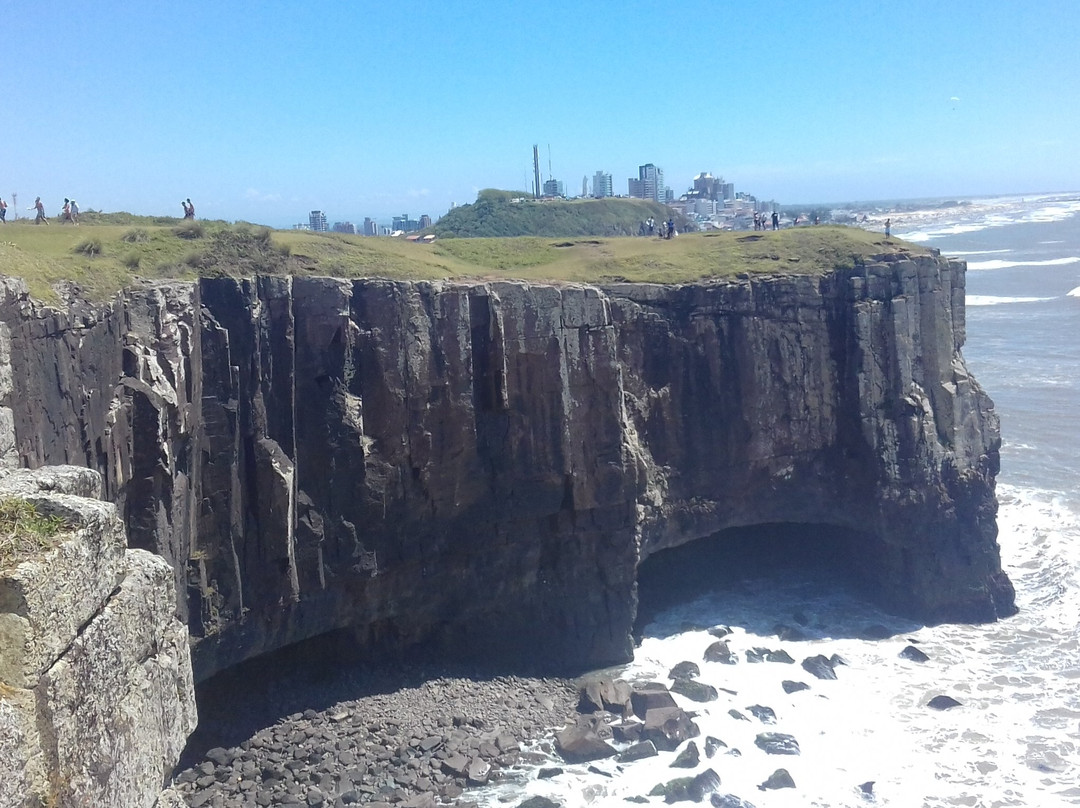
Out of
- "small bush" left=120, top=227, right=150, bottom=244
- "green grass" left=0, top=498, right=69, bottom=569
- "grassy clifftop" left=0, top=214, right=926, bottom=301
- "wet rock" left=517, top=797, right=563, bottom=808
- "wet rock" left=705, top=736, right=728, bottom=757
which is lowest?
"wet rock" left=705, top=736, right=728, bottom=757

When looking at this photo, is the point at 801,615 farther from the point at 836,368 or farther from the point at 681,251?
the point at 681,251

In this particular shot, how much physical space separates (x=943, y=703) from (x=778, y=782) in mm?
6027

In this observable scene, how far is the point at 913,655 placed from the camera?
27312 mm

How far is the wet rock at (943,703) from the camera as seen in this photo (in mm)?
24312

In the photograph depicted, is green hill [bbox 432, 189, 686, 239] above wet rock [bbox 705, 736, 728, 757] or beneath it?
above

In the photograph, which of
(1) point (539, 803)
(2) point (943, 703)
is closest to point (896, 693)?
(2) point (943, 703)

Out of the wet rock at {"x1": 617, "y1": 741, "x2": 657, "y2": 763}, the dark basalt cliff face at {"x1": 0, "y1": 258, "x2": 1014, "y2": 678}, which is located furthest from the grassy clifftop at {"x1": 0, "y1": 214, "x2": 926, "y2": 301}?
the wet rock at {"x1": 617, "y1": 741, "x2": 657, "y2": 763}

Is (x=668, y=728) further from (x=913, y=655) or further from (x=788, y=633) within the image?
(x=913, y=655)

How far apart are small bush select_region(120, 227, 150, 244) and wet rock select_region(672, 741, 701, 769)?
18758 mm

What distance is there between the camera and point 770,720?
78.7 ft

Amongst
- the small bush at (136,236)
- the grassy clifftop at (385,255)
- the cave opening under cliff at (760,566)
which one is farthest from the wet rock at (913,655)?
the small bush at (136,236)

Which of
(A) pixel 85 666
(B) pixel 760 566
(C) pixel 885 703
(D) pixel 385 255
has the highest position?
(D) pixel 385 255

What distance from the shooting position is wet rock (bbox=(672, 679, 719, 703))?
82.5ft

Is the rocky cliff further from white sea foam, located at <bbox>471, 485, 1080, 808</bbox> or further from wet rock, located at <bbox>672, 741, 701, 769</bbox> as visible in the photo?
wet rock, located at <bbox>672, 741, 701, 769</bbox>
